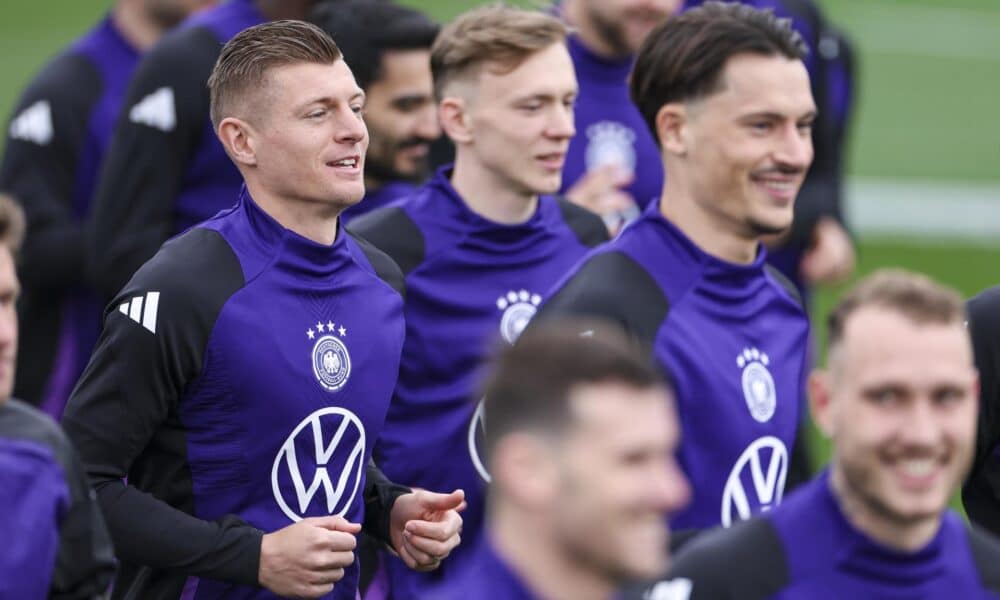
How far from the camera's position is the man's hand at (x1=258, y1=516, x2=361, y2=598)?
205 inches

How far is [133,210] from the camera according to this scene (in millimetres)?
7672

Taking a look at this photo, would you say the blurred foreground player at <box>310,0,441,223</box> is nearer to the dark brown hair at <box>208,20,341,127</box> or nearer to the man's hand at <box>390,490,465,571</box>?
the dark brown hair at <box>208,20,341,127</box>

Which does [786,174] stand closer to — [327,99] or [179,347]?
[327,99]

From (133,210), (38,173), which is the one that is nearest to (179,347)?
(133,210)

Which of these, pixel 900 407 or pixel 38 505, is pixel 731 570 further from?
pixel 38 505

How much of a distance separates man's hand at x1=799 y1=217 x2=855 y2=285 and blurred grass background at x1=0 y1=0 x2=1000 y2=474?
251 inches

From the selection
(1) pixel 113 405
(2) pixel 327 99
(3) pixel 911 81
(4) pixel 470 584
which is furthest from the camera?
(3) pixel 911 81

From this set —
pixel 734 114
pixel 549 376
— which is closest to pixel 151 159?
pixel 734 114

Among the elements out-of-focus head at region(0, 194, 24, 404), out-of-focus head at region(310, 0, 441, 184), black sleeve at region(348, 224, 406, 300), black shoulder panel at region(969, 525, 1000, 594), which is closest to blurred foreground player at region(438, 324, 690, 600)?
black shoulder panel at region(969, 525, 1000, 594)

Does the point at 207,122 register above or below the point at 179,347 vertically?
below

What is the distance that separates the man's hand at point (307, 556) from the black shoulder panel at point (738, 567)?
999 millimetres

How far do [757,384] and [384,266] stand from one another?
44.6 inches

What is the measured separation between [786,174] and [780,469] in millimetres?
851

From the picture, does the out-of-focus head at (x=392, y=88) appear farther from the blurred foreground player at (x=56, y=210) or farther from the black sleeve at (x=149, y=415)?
the black sleeve at (x=149, y=415)
